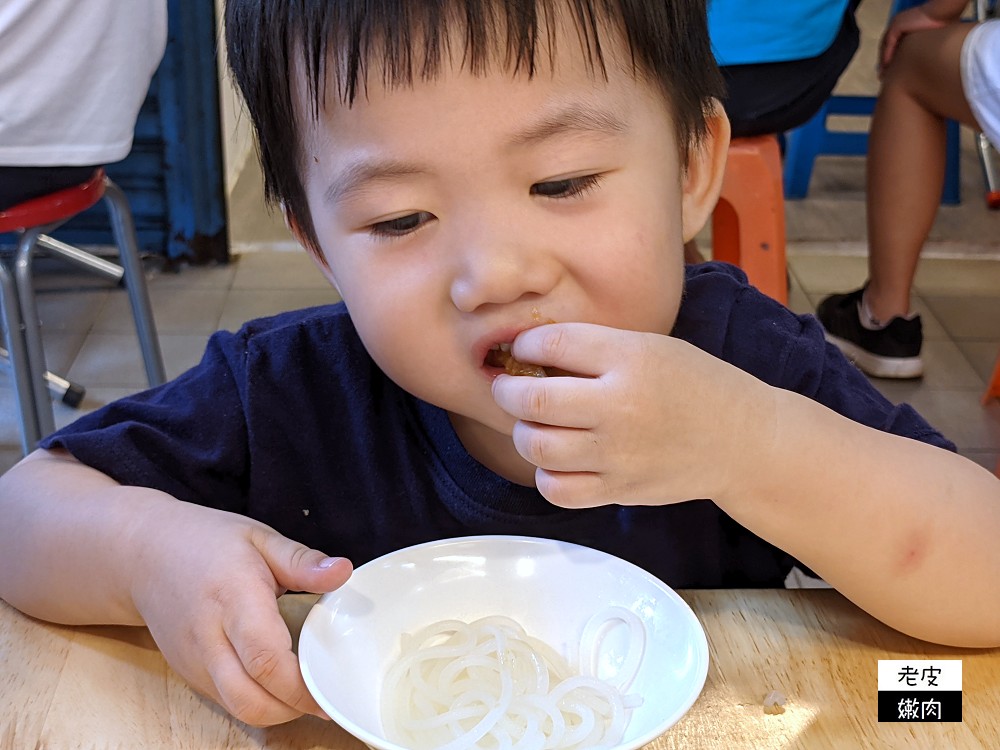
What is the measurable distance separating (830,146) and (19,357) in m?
2.89

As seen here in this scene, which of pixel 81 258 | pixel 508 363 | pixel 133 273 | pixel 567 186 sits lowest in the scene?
pixel 81 258

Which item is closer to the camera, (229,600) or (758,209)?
(229,600)

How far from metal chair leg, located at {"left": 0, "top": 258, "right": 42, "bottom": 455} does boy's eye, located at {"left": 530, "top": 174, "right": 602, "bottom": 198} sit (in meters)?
1.33

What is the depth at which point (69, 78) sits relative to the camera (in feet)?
5.36

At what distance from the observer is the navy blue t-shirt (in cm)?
95

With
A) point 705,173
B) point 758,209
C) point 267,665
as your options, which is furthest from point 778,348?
point 758,209

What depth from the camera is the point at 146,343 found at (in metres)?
2.14

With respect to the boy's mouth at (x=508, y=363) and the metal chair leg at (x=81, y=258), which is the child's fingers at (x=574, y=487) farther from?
the metal chair leg at (x=81, y=258)

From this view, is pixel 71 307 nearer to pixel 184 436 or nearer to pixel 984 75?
pixel 184 436

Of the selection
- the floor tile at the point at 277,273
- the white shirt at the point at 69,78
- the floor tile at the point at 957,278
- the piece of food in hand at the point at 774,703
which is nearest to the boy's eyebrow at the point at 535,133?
the piece of food in hand at the point at 774,703

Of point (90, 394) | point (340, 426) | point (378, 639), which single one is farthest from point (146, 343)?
point (378, 639)

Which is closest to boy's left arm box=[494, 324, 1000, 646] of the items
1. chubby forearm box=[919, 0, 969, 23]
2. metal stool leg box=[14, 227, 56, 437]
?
metal stool leg box=[14, 227, 56, 437]

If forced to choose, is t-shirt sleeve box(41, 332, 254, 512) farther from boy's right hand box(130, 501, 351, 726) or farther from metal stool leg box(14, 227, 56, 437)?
metal stool leg box(14, 227, 56, 437)

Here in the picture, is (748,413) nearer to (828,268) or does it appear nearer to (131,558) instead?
(131,558)
